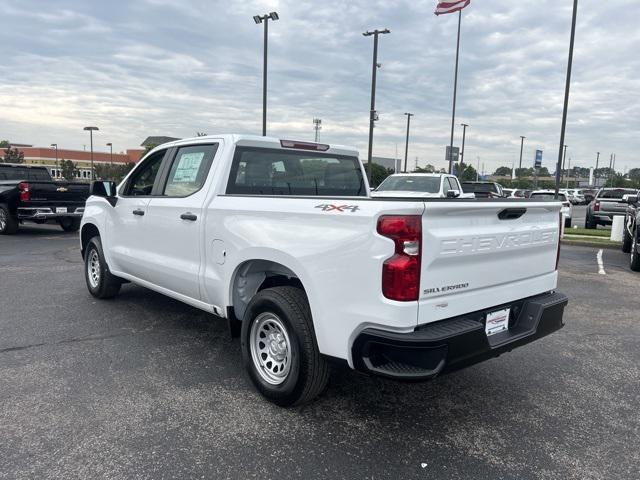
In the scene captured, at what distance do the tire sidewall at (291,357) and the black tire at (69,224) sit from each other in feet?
40.7

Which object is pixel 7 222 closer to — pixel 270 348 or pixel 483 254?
pixel 270 348

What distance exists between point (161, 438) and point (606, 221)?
1876cm

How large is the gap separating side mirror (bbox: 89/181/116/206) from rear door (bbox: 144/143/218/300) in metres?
0.87

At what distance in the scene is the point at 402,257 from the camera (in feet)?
9.06

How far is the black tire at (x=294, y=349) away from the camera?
324cm

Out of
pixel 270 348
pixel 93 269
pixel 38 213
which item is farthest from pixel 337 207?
pixel 38 213

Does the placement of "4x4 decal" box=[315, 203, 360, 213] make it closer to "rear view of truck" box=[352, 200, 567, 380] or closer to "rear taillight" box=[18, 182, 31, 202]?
"rear view of truck" box=[352, 200, 567, 380]

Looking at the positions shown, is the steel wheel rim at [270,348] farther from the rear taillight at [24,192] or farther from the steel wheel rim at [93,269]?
the rear taillight at [24,192]

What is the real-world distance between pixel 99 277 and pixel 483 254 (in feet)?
15.9

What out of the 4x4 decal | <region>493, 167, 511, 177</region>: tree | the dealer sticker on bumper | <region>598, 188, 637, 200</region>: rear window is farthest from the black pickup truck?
<region>493, 167, 511, 177</region>: tree

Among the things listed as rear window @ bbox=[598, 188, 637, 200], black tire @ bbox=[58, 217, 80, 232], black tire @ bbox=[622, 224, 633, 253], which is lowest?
black tire @ bbox=[58, 217, 80, 232]

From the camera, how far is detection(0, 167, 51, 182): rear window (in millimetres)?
14791

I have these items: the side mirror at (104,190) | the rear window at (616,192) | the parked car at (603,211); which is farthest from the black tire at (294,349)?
the rear window at (616,192)

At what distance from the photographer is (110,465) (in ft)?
9.28
